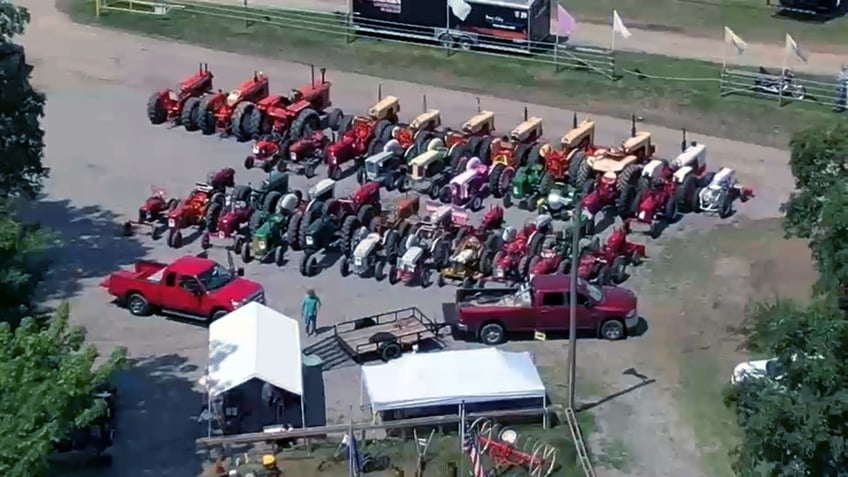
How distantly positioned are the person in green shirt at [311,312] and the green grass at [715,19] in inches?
956

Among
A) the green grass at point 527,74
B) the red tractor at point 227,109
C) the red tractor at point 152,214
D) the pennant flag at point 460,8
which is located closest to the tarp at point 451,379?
the red tractor at point 152,214

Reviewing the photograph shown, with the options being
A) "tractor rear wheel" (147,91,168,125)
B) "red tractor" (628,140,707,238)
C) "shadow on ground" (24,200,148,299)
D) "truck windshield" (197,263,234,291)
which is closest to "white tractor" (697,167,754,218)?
"red tractor" (628,140,707,238)

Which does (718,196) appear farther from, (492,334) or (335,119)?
(335,119)

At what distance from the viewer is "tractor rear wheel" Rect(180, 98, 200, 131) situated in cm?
4325

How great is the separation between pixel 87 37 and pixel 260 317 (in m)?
24.5

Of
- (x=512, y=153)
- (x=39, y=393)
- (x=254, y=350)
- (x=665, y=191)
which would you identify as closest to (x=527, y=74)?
(x=512, y=153)

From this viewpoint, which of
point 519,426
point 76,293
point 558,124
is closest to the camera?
point 519,426

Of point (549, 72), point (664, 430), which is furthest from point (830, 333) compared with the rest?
point (549, 72)

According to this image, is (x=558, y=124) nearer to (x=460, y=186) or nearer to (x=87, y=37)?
(x=460, y=186)

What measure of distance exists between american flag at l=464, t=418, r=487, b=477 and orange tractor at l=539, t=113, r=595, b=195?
1125cm

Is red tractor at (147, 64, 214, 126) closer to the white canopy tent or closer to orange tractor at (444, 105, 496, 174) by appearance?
orange tractor at (444, 105, 496, 174)

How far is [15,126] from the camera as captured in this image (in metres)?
33.3

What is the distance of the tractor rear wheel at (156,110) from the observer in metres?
43.9

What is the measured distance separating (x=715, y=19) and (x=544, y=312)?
25077 millimetres
